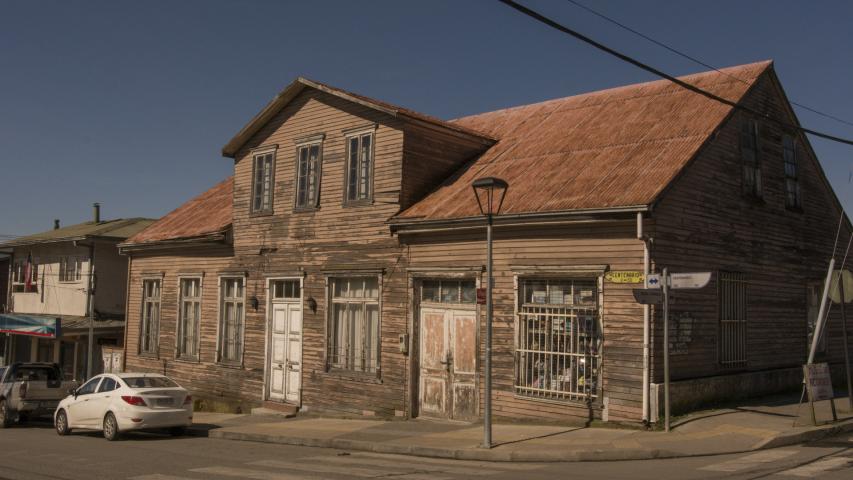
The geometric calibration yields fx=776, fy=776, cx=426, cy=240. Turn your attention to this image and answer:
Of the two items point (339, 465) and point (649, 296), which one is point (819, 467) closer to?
point (649, 296)

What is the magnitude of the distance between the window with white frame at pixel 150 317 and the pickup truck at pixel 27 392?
3.34 m

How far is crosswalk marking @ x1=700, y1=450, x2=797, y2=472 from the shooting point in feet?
32.4

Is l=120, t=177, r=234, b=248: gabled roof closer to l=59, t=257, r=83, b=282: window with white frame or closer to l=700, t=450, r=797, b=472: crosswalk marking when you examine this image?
l=59, t=257, r=83, b=282: window with white frame

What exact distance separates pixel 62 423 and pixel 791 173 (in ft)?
57.7

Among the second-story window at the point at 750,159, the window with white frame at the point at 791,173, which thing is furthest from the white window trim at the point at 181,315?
the window with white frame at the point at 791,173

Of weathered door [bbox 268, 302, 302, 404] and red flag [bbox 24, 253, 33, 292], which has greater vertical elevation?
red flag [bbox 24, 253, 33, 292]

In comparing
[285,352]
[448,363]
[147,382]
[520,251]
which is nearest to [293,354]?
[285,352]

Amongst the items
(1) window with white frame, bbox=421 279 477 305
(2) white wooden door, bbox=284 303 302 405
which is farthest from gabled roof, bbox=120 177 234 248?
(1) window with white frame, bbox=421 279 477 305

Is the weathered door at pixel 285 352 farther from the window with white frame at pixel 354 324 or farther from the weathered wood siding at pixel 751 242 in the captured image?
the weathered wood siding at pixel 751 242

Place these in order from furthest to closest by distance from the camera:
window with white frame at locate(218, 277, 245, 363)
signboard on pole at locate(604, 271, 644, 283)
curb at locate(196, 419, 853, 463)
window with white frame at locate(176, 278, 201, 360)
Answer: window with white frame at locate(176, 278, 201, 360) → window with white frame at locate(218, 277, 245, 363) → signboard on pole at locate(604, 271, 644, 283) → curb at locate(196, 419, 853, 463)

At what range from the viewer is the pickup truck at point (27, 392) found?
20.0 metres

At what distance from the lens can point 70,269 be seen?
104ft

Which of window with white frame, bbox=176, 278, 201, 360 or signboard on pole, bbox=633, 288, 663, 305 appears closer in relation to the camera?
signboard on pole, bbox=633, 288, 663, 305

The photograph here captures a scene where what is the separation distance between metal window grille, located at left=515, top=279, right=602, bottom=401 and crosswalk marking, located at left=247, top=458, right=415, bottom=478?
397 centimetres
